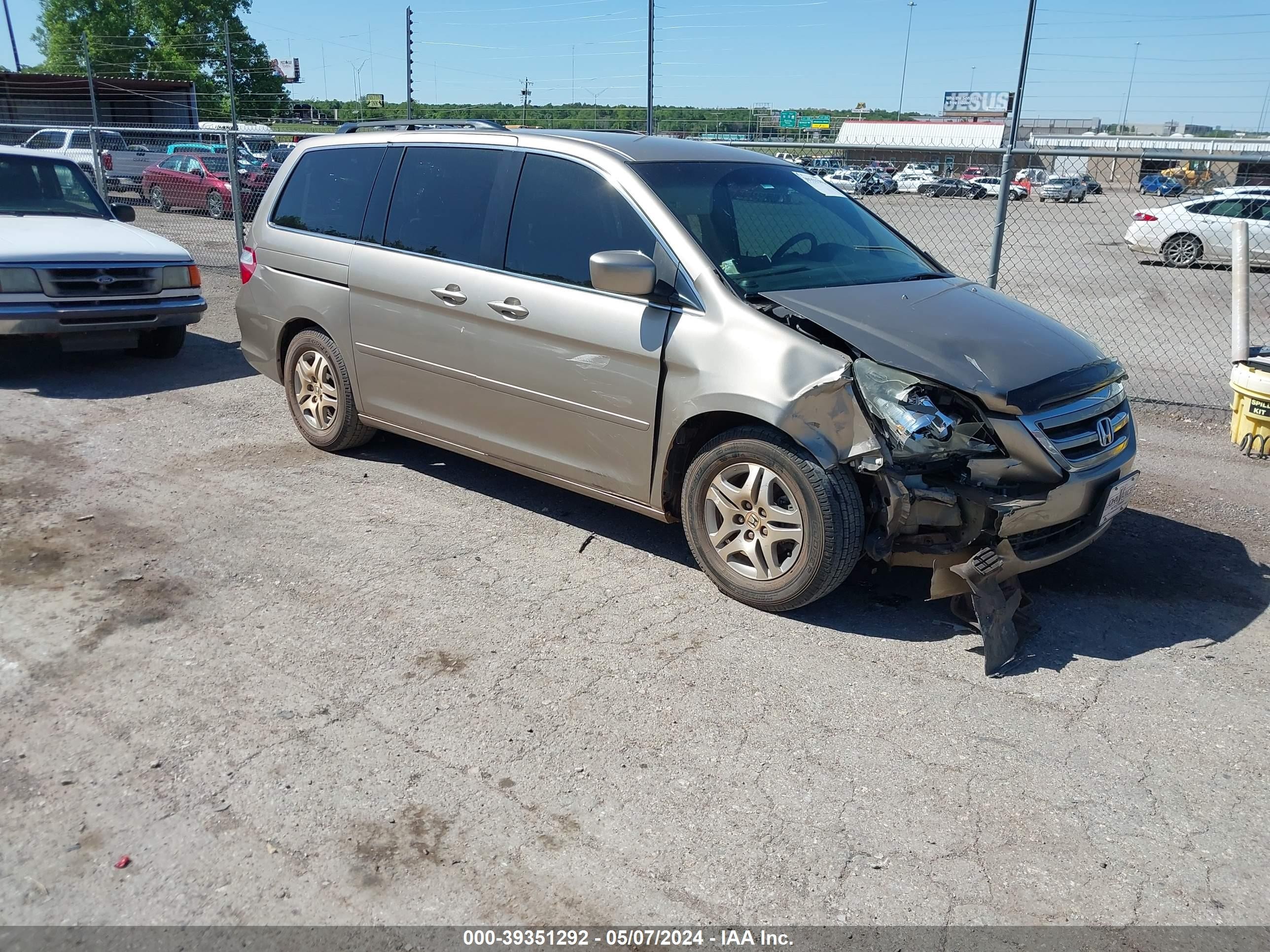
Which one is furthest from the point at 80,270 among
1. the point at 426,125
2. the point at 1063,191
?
the point at 1063,191

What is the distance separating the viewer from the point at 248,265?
6.43 metres

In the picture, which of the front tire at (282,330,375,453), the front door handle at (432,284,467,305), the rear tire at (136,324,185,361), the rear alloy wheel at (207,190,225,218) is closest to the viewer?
the front door handle at (432,284,467,305)

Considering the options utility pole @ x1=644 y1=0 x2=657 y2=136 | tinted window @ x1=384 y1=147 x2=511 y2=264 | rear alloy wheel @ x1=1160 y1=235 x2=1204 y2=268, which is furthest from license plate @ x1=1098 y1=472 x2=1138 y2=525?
rear alloy wheel @ x1=1160 y1=235 x2=1204 y2=268

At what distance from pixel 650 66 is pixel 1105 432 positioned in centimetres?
830

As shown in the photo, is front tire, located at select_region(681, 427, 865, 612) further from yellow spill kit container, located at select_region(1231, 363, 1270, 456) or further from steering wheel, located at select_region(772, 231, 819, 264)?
yellow spill kit container, located at select_region(1231, 363, 1270, 456)

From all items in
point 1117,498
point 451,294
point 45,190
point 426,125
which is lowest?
point 1117,498

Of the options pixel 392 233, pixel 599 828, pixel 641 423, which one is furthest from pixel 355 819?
pixel 392 233

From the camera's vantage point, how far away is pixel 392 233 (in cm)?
550

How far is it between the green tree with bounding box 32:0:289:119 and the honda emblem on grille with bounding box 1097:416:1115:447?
46.5 meters

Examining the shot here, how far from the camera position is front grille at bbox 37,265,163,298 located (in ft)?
24.8

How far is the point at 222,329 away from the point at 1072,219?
11.5 meters

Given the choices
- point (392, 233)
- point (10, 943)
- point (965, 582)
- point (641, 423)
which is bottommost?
point (10, 943)

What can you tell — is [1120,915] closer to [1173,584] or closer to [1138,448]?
[1173,584]

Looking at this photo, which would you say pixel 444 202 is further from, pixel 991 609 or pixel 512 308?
pixel 991 609
